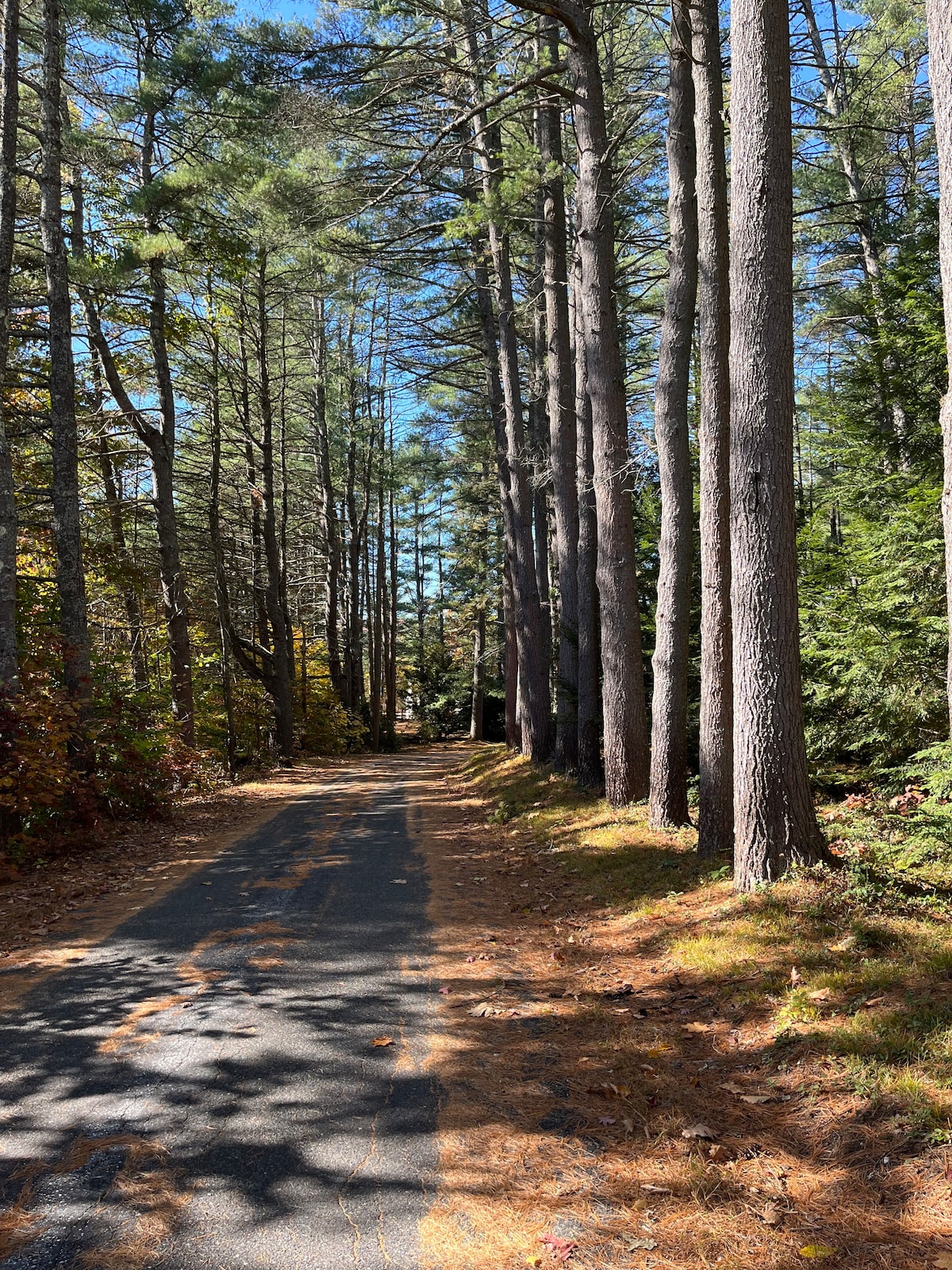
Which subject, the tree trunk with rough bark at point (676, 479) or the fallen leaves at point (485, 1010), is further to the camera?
the tree trunk with rough bark at point (676, 479)

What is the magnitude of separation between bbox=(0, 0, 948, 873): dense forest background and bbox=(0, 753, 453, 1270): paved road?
422cm

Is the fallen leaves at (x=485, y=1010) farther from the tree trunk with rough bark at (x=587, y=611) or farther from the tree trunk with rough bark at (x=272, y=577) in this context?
the tree trunk with rough bark at (x=272, y=577)

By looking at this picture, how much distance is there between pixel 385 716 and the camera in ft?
120

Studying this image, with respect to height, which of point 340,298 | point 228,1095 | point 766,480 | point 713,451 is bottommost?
point 228,1095

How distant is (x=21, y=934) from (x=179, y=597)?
10133 millimetres

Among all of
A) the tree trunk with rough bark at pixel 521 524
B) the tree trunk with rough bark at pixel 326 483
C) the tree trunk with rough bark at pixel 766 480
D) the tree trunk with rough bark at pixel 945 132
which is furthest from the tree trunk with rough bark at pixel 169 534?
the tree trunk with rough bark at pixel 945 132

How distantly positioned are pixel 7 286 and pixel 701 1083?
10.7 metres

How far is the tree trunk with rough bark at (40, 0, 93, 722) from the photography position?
10.2 m

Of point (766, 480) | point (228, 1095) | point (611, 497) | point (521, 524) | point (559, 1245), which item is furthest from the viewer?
point (521, 524)

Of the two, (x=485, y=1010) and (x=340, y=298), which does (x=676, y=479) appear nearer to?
(x=485, y=1010)

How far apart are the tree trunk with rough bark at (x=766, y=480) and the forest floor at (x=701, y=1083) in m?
0.55

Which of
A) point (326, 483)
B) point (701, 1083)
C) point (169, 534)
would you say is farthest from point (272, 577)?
point (701, 1083)

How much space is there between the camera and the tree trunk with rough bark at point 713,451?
706cm

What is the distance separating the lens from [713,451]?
23.5 ft
